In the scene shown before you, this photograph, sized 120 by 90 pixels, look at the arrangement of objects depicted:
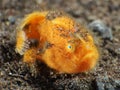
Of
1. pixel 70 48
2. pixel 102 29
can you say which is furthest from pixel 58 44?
pixel 102 29

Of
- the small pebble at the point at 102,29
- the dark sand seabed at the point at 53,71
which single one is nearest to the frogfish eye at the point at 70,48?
the dark sand seabed at the point at 53,71

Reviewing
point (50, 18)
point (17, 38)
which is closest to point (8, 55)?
point (17, 38)

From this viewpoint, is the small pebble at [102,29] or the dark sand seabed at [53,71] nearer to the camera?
the dark sand seabed at [53,71]

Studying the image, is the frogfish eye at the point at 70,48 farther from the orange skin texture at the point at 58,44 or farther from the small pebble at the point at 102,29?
the small pebble at the point at 102,29

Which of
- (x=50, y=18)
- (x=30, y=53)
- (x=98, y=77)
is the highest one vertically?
(x=50, y=18)

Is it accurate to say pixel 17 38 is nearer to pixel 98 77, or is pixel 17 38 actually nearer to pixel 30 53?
pixel 30 53

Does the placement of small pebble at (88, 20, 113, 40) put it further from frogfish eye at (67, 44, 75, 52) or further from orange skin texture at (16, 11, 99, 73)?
frogfish eye at (67, 44, 75, 52)

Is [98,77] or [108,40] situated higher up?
[108,40]
